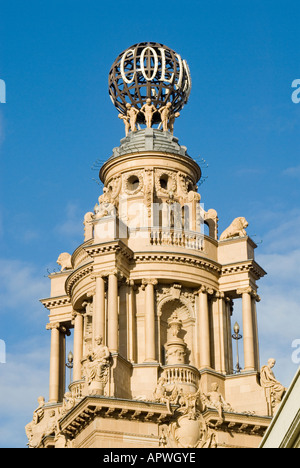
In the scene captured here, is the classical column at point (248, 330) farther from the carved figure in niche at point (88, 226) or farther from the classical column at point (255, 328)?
the carved figure in niche at point (88, 226)

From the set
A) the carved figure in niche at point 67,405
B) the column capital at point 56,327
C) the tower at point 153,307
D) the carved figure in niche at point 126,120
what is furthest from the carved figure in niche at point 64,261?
the carved figure in niche at point 67,405

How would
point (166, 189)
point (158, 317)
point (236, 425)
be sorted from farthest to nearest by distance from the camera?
point (166, 189), point (158, 317), point (236, 425)

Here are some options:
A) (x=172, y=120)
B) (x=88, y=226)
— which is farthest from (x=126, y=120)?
(x=88, y=226)

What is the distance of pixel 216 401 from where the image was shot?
59219mm

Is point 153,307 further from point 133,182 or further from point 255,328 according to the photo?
point 133,182

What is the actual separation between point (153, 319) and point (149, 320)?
282mm

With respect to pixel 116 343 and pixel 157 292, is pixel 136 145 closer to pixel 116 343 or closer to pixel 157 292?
pixel 157 292

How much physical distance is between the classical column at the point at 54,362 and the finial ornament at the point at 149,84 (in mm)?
12397

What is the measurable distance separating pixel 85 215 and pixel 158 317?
8.05 metres

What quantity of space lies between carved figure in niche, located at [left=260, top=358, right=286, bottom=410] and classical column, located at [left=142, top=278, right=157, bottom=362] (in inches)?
228

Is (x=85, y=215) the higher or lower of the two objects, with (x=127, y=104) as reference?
lower

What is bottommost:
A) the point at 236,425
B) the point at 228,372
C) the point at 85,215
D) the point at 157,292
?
the point at 236,425

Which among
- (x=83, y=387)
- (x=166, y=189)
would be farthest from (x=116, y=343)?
(x=166, y=189)

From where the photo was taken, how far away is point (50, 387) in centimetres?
6719
